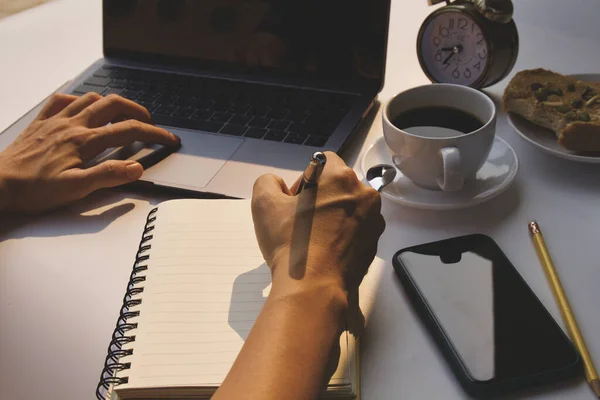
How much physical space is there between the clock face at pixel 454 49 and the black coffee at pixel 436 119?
5.9 inches

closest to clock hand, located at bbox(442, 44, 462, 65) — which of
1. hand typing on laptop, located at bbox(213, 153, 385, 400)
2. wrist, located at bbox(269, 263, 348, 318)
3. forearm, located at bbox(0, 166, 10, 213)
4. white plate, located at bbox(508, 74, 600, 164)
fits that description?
white plate, located at bbox(508, 74, 600, 164)

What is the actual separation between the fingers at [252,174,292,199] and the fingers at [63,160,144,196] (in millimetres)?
201

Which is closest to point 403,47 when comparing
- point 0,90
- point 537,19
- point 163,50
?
point 537,19

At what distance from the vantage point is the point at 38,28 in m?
1.12

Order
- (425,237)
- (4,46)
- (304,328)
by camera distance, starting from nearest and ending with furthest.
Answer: (304,328) → (425,237) → (4,46)

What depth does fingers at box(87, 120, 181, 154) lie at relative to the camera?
0.71 m

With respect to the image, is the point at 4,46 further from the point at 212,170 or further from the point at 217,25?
the point at 212,170

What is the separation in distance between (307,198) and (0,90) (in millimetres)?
670

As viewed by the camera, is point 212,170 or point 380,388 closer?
point 380,388

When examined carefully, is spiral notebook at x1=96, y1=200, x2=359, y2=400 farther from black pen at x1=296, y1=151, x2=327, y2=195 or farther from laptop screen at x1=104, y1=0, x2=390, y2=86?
laptop screen at x1=104, y1=0, x2=390, y2=86

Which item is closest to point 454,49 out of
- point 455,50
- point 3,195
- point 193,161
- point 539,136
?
point 455,50

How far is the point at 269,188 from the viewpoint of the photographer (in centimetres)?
52

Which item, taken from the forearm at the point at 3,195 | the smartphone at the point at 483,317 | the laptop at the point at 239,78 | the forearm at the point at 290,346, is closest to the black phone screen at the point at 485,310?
the smartphone at the point at 483,317

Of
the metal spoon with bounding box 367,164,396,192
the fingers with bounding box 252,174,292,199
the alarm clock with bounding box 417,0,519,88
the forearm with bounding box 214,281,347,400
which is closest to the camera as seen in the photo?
the forearm with bounding box 214,281,347,400
